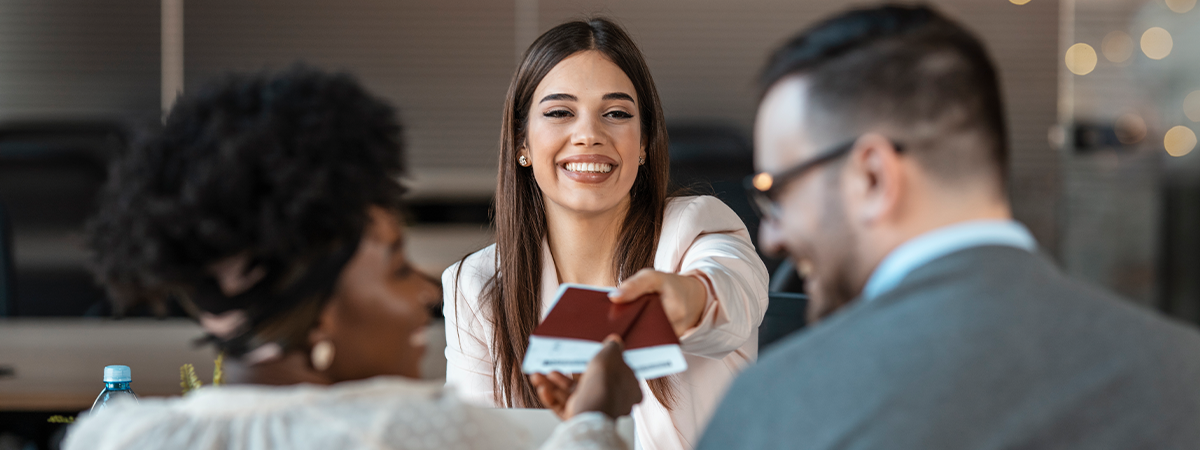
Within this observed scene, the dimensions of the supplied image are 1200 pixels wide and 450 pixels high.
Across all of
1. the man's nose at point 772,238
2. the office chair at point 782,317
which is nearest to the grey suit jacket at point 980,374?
the man's nose at point 772,238

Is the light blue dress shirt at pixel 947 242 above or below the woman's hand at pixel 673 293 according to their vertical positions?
above

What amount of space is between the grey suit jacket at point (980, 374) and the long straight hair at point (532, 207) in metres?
1.00

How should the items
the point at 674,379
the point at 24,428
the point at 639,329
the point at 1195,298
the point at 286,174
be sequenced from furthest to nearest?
1. the point at 1195,298
2. the point at 24,428
3. the point at 674,379
4. the point at 639,329
5. the point at 286,174

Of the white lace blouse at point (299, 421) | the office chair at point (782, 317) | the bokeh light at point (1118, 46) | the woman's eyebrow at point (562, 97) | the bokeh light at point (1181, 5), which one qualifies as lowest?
the office chair at point (782, 317)

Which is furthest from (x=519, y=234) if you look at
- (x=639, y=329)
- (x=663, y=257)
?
(x=639, y=329)

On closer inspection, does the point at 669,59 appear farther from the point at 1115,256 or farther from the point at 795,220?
the point at 795,220

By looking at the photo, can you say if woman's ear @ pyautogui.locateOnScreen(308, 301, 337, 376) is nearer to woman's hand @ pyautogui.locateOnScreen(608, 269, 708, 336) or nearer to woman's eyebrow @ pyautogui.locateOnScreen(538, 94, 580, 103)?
woman's hand @ pyautogui.locateOnScreen(608, 269, 708, 336)

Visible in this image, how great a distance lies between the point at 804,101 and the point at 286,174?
537 mm

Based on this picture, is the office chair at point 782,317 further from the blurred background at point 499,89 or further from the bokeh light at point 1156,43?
the bokeh light at point 1156,43

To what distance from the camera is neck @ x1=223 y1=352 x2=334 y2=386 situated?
0.90 meters

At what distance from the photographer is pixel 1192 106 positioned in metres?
3.84

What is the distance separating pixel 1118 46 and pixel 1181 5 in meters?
0.29

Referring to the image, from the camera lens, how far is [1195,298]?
389cm

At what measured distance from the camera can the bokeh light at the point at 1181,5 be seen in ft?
12.5
